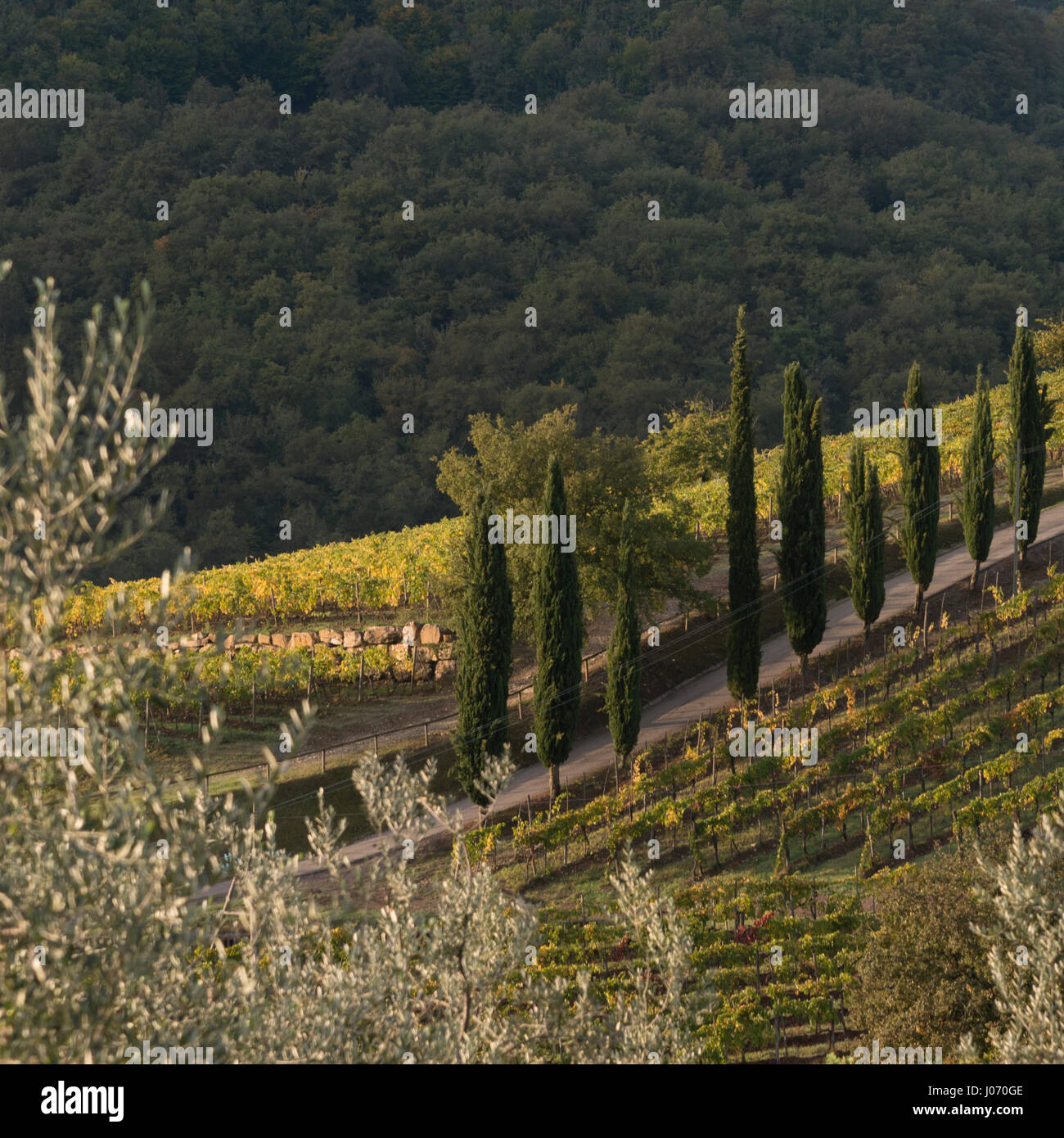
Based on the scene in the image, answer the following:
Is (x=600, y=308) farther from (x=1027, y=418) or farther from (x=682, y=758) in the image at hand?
(x=682, y=758)

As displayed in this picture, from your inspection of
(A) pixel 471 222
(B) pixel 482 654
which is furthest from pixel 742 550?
(A) pixel 471 222

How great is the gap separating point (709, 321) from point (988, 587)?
4835cm

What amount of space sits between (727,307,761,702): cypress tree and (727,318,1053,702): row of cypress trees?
0.07 feet

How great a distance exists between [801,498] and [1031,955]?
2296 centimetres

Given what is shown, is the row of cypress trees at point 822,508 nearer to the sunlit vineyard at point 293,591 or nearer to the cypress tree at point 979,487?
the cypress tree at point 979,487

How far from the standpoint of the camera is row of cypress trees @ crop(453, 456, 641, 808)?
28.6 metres

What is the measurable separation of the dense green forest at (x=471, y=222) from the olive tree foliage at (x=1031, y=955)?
5325cm

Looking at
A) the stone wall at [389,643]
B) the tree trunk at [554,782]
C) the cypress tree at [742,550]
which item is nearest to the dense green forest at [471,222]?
the stone wall at [389,643]

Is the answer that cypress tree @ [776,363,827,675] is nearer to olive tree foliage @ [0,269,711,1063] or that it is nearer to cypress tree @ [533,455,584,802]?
cypress tree @ [533,455,584,802]

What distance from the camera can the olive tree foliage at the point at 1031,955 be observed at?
35.7 feet

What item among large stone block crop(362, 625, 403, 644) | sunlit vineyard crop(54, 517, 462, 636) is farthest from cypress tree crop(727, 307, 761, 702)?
large stone block crop(362, 625, 403, 644)

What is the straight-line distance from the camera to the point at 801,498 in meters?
34.1

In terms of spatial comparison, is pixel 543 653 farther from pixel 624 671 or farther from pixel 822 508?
pixel 822 508

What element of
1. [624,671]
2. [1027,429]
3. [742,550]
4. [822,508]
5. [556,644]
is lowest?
[624,671]
